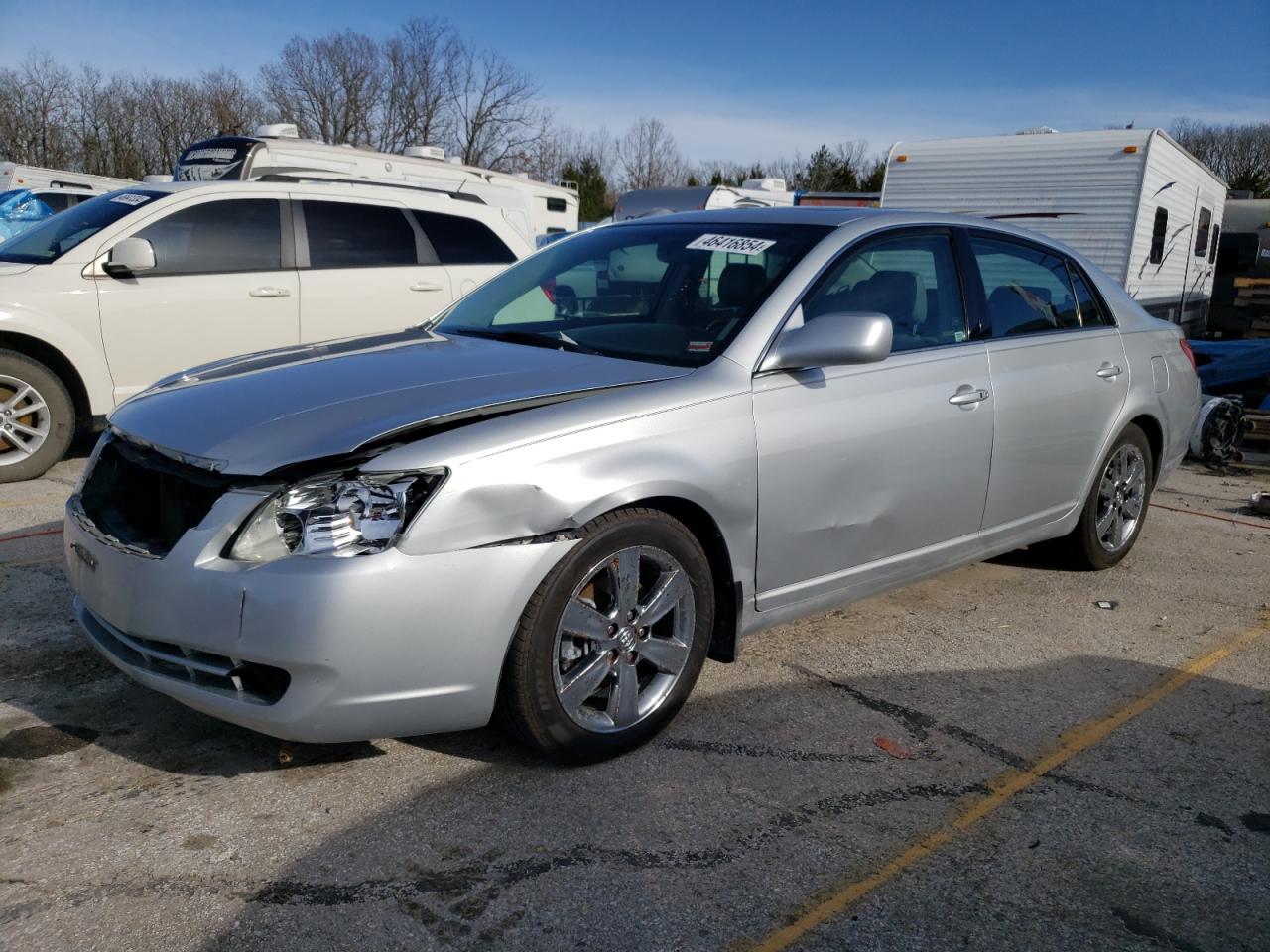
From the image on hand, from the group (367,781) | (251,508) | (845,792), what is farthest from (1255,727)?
(251,508)

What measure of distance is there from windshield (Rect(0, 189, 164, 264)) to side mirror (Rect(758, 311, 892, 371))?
513 cm

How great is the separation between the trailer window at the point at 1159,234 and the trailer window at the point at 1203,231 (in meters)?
2.12

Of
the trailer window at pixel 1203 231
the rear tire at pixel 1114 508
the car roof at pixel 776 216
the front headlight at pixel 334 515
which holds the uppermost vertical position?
the trailer window at pixel 1203 231

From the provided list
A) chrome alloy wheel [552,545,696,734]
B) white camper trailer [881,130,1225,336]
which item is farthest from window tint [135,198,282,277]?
white camper trailer [881,130,1225,336]

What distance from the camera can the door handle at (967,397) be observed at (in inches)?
159

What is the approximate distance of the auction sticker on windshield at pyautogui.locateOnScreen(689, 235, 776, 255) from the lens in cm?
390

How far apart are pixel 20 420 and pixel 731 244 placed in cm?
484

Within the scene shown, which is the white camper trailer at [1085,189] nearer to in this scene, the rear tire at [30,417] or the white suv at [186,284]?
the white suv at [186,284]

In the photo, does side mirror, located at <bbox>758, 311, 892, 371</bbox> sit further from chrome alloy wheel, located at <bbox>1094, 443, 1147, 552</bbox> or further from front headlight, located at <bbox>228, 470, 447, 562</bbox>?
chrome alloy wheel, located at <bbox>1094, 443, 1147, 552</bbox>

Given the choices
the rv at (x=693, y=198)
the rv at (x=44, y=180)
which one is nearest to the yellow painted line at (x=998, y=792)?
the rv at (x=693, y=198)

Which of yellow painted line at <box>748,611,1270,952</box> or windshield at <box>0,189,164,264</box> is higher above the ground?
windshield at <box>0,189,164,264</box>

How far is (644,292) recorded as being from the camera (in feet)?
13.0

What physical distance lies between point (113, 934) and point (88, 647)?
1792 millimetres

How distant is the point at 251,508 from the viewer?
2.74 meters
